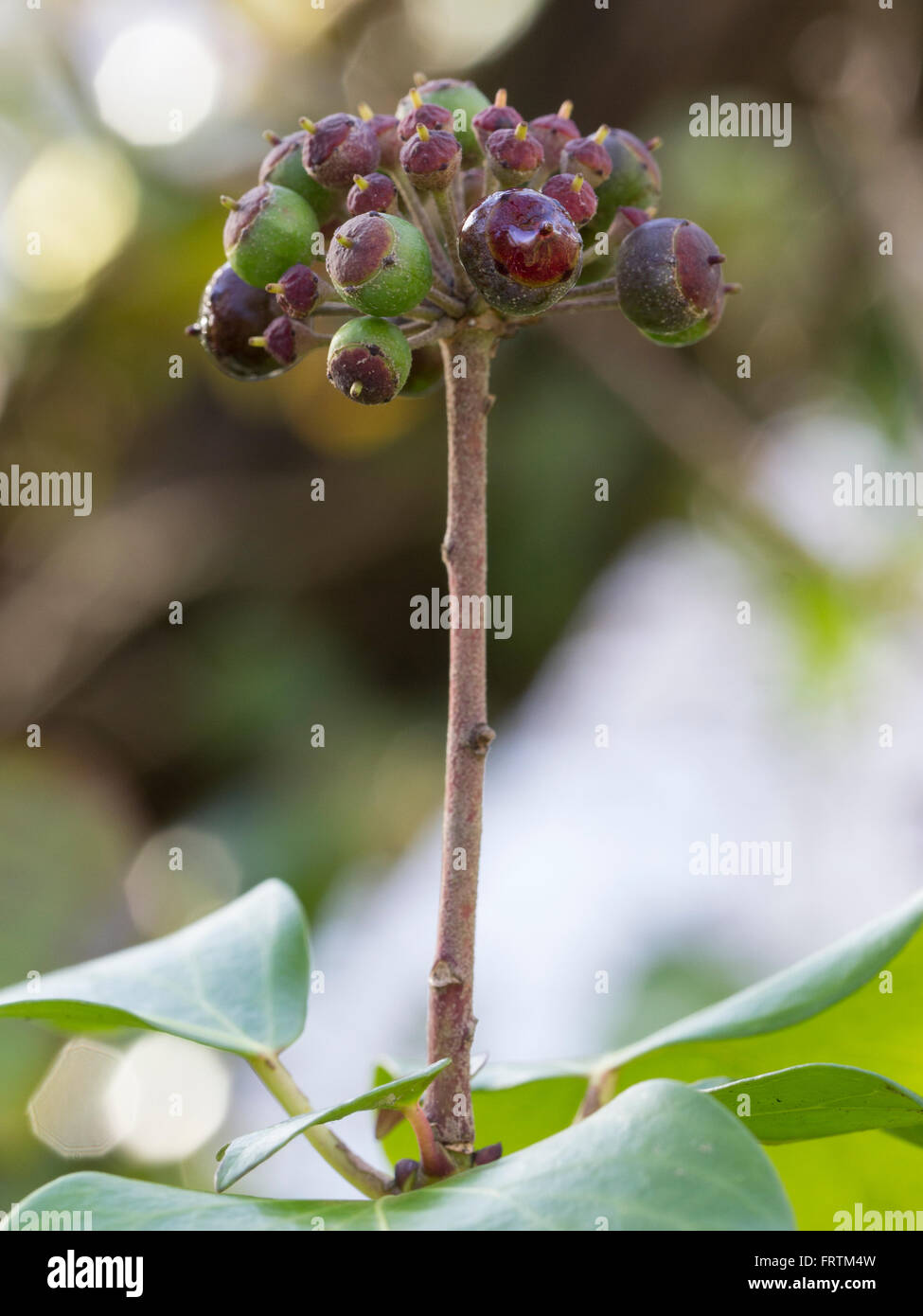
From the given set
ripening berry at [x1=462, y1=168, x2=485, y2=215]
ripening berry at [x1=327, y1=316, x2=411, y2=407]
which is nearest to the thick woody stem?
ripening berry at [x1=327, y1=316, x2=411, y2=407]

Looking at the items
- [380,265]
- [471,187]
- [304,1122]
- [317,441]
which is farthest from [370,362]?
[317,441]

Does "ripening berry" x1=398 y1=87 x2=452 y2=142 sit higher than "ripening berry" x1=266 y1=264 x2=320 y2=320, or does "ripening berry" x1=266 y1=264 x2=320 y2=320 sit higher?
"ripening berry" x1=398 y1=87 x2=452 y2=142

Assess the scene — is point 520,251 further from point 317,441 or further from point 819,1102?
point 317,441

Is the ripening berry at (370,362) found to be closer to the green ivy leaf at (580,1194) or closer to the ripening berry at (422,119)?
the ripening berry at (422,119)

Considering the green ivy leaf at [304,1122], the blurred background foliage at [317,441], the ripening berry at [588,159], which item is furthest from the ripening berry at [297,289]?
the blurred background foliage at [317,441]

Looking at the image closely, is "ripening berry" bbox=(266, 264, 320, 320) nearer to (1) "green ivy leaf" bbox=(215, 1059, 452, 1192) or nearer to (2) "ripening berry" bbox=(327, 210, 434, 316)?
(2) "ripening berry" bbox=(327, 210, 434, 316)

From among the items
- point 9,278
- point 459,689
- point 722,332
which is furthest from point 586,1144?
point 722,332

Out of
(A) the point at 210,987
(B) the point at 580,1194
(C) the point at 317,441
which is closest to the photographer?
(B) the point at 580,1194
